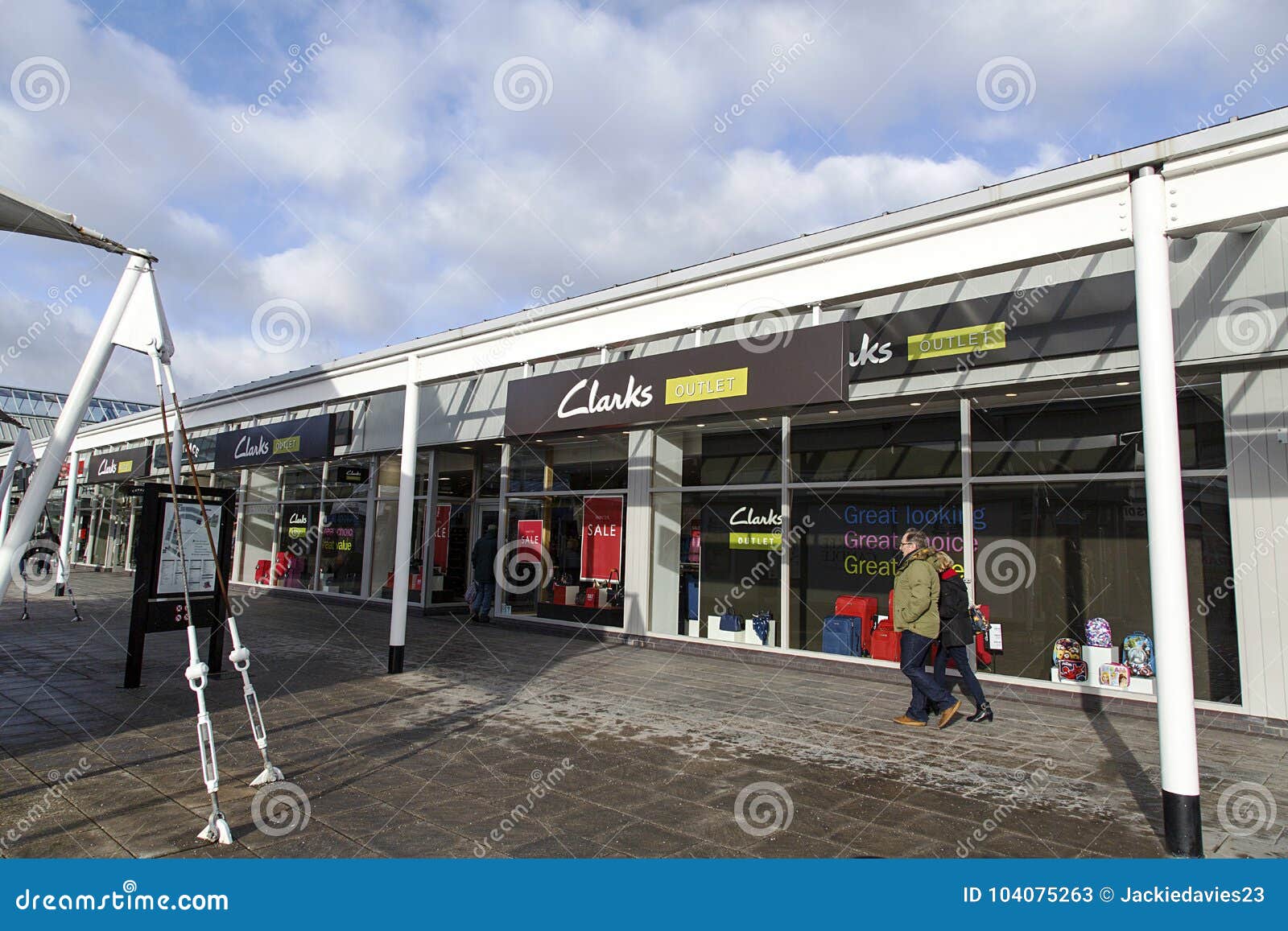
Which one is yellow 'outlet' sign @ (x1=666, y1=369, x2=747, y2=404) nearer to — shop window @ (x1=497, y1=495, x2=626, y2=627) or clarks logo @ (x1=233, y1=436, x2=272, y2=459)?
shop window @ (x1=497, y1=495, x2=626, y2=627)

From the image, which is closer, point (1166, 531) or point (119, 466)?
point (1166, 531)

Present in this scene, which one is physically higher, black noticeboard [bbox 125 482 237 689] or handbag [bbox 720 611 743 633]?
black noticeboard [bbox 125 482 237 689]

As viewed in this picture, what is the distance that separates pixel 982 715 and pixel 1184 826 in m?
3.07

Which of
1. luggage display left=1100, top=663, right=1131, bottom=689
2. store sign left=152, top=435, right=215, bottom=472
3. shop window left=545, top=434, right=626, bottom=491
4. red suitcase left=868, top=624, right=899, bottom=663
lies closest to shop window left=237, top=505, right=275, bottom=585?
store sign left=152, top=435, right=215, bottom=472

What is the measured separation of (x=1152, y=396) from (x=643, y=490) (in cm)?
814

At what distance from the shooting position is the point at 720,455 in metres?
11.4

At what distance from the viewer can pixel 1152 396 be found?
14.4ft

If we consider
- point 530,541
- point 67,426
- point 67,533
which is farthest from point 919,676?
point 67,533

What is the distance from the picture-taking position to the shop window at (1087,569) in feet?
24.5

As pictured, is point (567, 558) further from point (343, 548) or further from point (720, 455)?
point (343, 548)

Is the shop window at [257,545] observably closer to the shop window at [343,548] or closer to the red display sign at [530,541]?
the shop window at [343,548]

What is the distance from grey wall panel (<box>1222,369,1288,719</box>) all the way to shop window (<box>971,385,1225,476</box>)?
0.74 feet

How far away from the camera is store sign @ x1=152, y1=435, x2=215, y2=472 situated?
21.1 m

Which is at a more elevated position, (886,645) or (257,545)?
(257,545)
